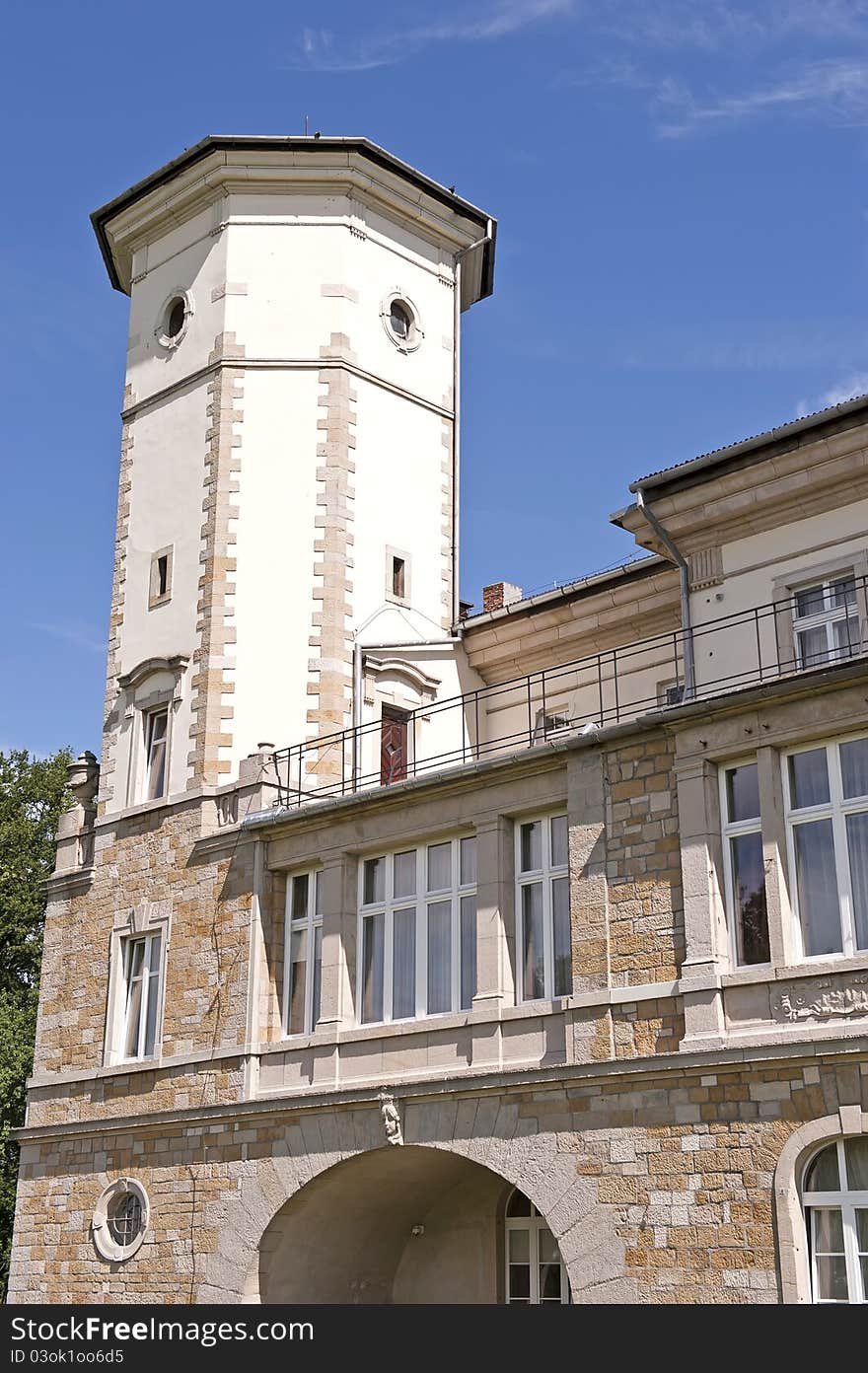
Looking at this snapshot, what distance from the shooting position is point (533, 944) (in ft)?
60.8

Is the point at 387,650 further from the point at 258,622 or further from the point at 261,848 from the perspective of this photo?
the point at 261,848

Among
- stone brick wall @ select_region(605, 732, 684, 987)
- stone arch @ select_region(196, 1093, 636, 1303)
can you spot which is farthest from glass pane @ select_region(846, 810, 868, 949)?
stone arch @ select_region(196, 1093, 636, 1303)

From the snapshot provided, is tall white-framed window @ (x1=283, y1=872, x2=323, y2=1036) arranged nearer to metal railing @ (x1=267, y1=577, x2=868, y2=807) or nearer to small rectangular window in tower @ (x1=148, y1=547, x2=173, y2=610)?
metal railing @ (x1=267, y1=577, x2=868, y2=807)

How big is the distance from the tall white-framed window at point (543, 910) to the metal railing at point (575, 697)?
4.25ft

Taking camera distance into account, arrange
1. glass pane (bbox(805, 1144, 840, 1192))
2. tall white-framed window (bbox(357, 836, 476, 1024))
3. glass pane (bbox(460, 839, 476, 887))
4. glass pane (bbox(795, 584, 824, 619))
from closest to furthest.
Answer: glass pane (bbox(805, 1144, 840, 1192)) → glass pane (bbox(795, 584, 824, 619)) → tall white-framed window (bbox(357, 836, 476, 1024)) → glass pane (bbox(460, 839, 476, 887))

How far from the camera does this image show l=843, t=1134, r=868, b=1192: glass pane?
14984 mm

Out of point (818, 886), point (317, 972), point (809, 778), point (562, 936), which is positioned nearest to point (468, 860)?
point (562, 936)

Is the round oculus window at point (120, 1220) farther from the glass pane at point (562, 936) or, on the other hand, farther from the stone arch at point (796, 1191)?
the stone arch at point (796, 1191)

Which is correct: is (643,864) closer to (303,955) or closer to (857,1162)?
(857,1162)

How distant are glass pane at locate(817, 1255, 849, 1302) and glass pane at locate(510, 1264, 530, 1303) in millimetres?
6136

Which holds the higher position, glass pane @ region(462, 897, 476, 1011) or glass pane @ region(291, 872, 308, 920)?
glass pane @ region(291, 872, 308, 920)

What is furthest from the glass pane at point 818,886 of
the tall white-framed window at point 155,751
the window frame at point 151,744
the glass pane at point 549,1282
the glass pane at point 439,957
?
the tall white-framed window at point 155,751

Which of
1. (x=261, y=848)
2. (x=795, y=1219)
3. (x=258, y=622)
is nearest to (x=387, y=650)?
(x=258, y=622)

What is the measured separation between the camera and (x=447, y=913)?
19516 mm
